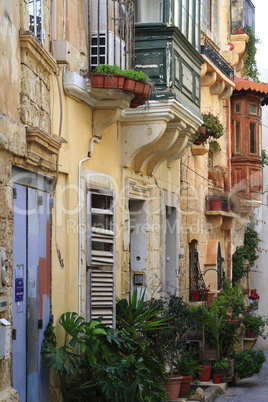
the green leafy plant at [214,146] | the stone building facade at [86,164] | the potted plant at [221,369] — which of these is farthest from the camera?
the green leafy plant at [214,146]

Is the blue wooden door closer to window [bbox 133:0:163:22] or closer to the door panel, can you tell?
the door panel

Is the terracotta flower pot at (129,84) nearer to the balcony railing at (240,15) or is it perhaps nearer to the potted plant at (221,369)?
the potted plant at (221,369)

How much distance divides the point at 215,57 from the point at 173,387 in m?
8.02

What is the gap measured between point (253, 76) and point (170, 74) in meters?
11.0

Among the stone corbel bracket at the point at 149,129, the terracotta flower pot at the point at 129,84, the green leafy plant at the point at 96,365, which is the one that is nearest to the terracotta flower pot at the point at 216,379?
the stone corbel bracket at the point at 149,129

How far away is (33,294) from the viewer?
8.18 m

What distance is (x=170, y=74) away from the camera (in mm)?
11398

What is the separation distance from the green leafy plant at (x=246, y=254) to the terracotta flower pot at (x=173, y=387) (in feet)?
29.7

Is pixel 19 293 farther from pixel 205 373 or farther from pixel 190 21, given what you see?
pixel 190 21

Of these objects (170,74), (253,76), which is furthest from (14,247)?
(253,76)

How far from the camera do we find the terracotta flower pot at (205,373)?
13.2 metres

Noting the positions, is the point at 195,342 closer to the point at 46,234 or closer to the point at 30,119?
the point at 46,234

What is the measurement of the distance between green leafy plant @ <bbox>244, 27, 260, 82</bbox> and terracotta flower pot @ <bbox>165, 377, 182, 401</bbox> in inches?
470

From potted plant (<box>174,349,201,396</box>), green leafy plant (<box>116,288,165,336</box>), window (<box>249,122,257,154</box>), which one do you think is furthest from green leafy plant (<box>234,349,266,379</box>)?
window (<box>249,122,257,154</box>)
